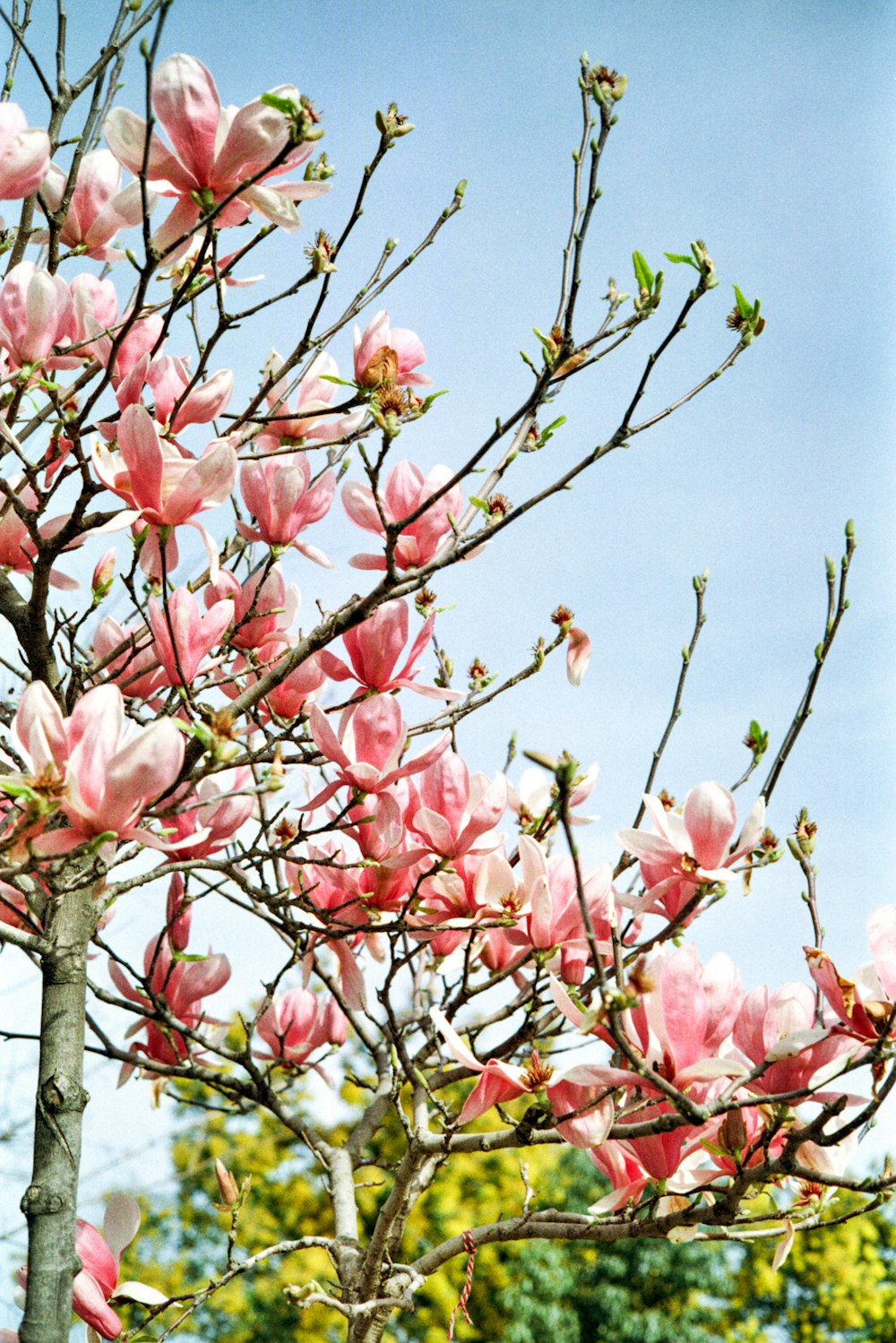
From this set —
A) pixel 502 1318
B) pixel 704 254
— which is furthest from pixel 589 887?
pixel 502 1318

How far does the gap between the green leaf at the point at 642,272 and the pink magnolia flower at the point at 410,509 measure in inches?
15.2

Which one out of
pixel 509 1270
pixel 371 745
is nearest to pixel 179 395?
pixel 371 745

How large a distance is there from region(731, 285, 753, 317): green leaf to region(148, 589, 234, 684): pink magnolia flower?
71cm

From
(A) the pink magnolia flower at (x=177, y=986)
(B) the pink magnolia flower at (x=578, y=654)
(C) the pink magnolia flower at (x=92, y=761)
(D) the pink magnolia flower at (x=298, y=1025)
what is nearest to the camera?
(C) the pink magnolia flower at (x=92, y=761)

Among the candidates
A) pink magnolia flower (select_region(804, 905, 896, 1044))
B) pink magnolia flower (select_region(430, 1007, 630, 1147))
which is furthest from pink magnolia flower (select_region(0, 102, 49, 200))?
pink magnolia flower (select_region(804, 905, 896, 1044))

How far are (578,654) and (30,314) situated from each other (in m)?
0.88

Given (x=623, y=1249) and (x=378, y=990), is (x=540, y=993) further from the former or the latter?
(x=623, y=1249)

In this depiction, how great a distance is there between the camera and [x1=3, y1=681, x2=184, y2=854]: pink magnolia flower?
1055 mm

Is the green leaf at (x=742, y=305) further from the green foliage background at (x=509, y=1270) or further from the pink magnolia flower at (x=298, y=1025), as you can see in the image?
the green foliage background at (x=509, y=1270)

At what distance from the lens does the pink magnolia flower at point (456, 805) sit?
148 cm

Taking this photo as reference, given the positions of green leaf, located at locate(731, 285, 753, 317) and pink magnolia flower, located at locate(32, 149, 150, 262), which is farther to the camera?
pink magnolia flower, located at locate(32, 149, 150, 262)

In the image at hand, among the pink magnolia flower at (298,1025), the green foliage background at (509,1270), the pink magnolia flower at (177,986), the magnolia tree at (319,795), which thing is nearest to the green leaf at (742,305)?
the magnolia tree at (319,795)

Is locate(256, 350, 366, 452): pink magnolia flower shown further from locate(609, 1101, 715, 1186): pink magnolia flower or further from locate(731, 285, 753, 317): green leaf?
locate(609, 1101, 715, 1186): pink magnolia flower

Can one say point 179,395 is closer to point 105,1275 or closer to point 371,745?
point 371,745
